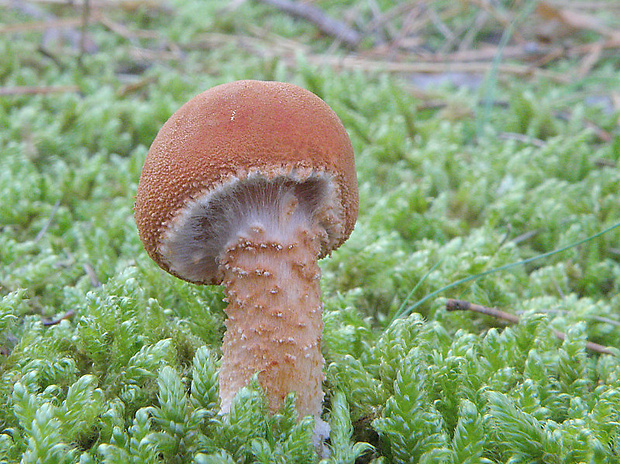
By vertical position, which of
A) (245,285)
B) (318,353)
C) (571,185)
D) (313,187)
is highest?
(313,187)

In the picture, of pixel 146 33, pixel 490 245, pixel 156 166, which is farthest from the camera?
pixel 146 33

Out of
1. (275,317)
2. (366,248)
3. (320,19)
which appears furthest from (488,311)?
(320,19)

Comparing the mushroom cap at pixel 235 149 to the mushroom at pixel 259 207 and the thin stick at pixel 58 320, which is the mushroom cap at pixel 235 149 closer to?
the mushroom at pixel 259 207

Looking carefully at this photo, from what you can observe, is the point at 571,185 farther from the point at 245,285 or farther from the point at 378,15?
the point at 378,15

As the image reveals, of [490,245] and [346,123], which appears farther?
[346,123]

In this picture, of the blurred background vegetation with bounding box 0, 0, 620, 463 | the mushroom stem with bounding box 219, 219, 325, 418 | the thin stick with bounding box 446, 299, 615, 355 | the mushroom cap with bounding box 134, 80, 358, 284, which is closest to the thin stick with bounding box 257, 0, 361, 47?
the blurred background vegetation with bounding box 0, 0, 620, 463

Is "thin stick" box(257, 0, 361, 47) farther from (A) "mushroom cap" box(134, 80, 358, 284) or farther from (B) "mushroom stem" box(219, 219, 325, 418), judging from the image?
(B) "mushroom stem" box(219, 219, 325, 418)

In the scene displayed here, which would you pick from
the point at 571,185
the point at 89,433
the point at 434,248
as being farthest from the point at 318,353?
the point at 571,185
